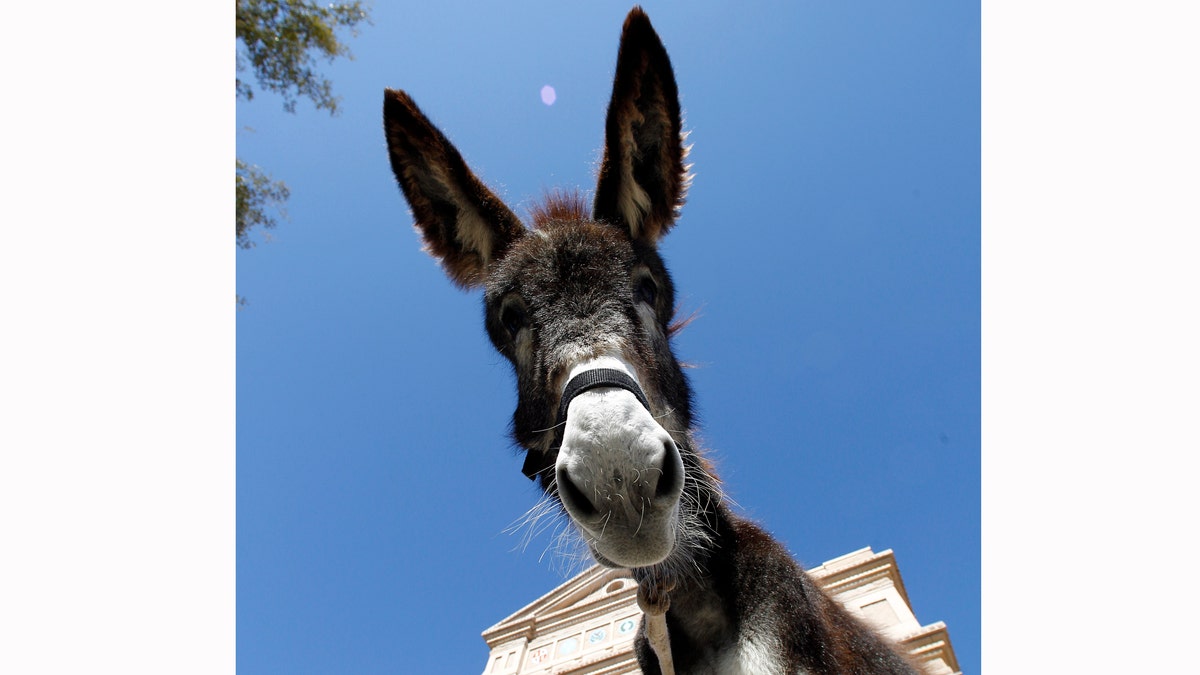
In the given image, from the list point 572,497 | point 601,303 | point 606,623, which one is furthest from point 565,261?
point 606,623

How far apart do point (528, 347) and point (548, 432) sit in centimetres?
40

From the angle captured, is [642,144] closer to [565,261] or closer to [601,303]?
[565,261]

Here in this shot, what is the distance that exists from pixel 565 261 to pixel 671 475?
1080 millimetres

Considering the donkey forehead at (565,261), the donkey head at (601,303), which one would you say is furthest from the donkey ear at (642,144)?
the donkey forehead at (565,261)

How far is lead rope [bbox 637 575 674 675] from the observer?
207 centimetres

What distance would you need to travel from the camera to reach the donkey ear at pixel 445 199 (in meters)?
3.11

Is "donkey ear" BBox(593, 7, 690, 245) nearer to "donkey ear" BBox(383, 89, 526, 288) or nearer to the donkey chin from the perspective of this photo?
"donkey ear" BBox(383, 89, 526, 288)

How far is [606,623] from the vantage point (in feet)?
36.2

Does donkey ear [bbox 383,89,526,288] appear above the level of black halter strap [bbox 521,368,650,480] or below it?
above

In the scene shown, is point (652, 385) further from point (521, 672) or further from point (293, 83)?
point (521, 672)

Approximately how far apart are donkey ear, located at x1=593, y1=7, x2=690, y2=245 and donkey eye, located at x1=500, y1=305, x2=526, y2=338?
0.76m

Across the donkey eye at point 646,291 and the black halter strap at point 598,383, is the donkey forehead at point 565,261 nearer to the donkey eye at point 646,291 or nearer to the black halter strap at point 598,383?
the donkey eye at point 646,291

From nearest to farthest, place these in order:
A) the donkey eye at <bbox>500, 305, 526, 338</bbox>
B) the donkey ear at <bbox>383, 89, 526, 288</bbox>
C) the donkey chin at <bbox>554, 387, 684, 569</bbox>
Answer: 1. the donkey chin at <bbox>554, 387, 684, 569</bbox>
2. the donkey eye at <bbox>500, 305, 526, 338</bbox>
3. the donkey ear at <bbox>383, 89, 526, 288</bbox>

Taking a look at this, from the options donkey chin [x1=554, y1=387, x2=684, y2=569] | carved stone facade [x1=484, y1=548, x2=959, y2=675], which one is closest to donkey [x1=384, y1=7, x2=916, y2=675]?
donkey chin [x1=554, y1=387, x2=684, y2=569]
